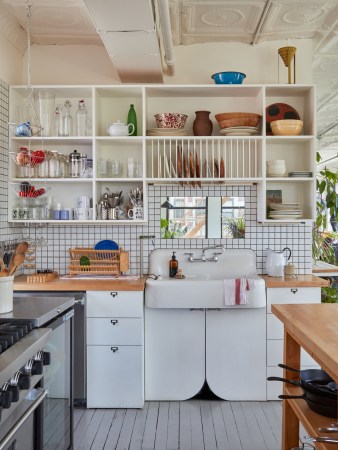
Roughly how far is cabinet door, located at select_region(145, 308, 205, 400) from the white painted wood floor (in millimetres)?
109

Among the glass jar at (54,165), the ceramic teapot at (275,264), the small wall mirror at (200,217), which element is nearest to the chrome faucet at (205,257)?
the small wall mirror at (200,217)

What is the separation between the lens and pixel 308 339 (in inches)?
78.8

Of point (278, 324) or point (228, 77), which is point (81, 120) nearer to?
point (228, 77)

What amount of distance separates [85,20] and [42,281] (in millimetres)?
1974

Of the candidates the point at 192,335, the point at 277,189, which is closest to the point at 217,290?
the point at 192,335

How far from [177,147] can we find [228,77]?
671 mm

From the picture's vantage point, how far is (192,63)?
424cm

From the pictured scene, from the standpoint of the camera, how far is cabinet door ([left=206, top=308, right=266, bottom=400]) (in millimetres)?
3820

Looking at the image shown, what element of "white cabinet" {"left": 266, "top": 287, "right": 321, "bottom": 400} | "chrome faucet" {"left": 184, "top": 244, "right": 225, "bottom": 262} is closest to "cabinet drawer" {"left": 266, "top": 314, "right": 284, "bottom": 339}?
"white cabinet" {"left": 266, "top": 287, "right": 321, "bottom": 400}

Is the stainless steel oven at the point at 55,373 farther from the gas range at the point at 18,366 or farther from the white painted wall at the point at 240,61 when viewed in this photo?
the white painted wall at the point at 240,61

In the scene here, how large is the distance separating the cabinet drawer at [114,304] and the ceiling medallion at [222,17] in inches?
81.8

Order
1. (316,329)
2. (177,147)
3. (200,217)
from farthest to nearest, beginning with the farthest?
(200,217), (177,147), (316,329)

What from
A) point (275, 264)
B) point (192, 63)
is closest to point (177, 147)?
point (192, 63)

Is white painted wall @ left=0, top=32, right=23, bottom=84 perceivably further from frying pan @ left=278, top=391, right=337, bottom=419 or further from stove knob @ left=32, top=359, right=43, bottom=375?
frying pan @ left=278, top=391, right=337, bottom=419
